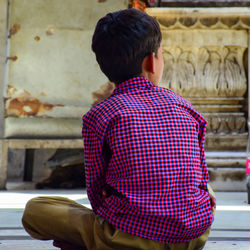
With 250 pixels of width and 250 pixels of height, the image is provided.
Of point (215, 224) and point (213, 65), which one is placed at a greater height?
point (213, 65)

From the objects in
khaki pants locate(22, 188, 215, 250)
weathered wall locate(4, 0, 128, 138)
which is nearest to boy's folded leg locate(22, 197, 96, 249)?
khaki pants locate(22, 188, 215, 250)

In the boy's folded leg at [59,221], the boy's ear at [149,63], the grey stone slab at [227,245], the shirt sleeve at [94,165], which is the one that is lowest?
the grey stone slab at [227,245]

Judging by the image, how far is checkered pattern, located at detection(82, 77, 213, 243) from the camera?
4.40 feet

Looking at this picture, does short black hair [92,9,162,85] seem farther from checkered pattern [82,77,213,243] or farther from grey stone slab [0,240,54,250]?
grey stone slab [0,240,54,250]

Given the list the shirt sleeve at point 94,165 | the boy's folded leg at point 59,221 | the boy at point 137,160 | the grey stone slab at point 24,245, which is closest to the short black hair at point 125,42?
the boy at point 137,160

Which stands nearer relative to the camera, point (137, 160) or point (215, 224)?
point (137, 160)

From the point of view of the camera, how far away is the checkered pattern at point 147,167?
4.40 ft

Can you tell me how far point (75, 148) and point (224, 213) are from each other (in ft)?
6.30

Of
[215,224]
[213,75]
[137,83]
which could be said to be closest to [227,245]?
[215,224]

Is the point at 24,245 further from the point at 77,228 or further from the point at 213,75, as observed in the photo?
the point at 213,75

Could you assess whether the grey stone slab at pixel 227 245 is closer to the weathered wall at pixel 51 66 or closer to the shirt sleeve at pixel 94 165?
the shirt sleeve at pixel 94 165

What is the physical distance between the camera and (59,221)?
1.49 meters

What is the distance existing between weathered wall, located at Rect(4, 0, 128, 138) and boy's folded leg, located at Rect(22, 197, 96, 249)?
114 inches

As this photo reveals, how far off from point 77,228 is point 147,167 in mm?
301
